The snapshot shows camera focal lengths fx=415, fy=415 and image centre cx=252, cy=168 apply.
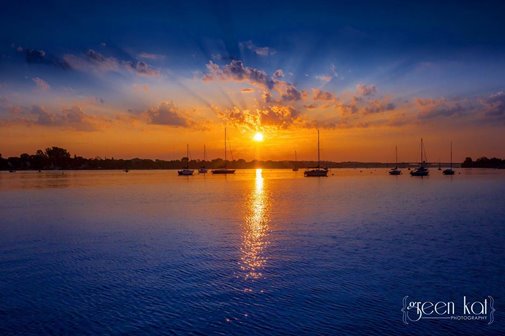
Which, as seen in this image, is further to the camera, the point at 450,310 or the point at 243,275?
the point at 243,275

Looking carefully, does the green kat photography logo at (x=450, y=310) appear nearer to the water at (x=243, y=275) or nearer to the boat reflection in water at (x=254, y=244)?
the water at (x=243, y=275)

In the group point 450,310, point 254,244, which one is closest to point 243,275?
point 254,244

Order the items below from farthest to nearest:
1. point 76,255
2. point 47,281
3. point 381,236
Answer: point 381,236, point 76,255, point 47,281

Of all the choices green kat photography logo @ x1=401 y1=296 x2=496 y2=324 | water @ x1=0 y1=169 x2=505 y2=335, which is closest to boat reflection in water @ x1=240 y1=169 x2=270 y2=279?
water @ x1=0 y1=169 x2=505 y2=335

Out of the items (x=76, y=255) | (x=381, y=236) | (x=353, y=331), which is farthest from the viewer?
(x=381, y=236)

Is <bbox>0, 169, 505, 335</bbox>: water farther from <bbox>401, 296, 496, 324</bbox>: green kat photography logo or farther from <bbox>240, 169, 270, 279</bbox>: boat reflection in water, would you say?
<bbox>401, 296, 496, 324</bbox>: green kat photography logo

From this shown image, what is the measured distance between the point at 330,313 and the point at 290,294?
2.49m

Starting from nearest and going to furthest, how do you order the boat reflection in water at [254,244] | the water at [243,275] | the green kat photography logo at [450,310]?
the water at [243,275]
the green kat photography logo at [450,310]
the boat reflection in water at [254,244]

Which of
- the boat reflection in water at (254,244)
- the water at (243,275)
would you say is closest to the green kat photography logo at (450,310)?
the water at (243,275)

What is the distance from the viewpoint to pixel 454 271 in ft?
65.2

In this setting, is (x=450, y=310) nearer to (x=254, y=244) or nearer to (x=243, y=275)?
(x=243, y=275)

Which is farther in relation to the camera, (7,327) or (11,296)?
(11,296)

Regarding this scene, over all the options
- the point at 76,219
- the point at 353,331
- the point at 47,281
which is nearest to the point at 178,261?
the point at 47,281

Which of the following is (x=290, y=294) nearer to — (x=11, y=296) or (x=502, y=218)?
(x=11, y=296)
